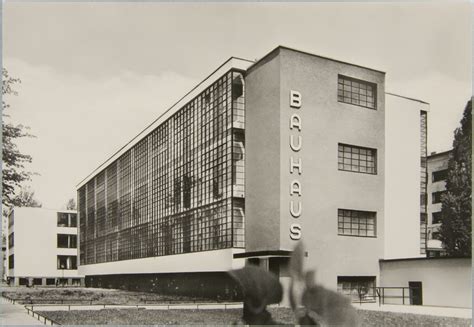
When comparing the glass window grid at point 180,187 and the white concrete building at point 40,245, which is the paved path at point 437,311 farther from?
the white concrete building at point 40,245

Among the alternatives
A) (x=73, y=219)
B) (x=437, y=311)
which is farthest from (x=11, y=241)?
(x=437, y=311)

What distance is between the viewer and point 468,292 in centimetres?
2225

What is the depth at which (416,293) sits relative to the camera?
25266mm

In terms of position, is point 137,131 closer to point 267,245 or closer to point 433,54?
point 267,245

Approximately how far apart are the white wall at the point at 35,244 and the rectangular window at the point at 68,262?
7.35 m

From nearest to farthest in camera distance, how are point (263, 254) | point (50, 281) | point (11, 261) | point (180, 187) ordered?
point (263, 254) → point (180, 187) → point (11, 261) → point (50, 281)

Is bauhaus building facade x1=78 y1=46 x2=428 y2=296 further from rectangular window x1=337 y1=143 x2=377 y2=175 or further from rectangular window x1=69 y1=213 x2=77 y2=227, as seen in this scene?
rectangular window x1=69 y1=213 x2=77 y2=227

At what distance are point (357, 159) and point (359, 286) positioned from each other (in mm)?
6413

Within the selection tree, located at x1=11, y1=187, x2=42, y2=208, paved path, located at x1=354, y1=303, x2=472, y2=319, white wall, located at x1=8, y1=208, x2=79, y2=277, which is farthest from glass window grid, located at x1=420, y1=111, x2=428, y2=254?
white wall, located at x1=8, y1=208, x2=79, y2=277

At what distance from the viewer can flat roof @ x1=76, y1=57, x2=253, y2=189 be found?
90.8 ft

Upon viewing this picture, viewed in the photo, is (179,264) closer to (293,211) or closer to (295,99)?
(293,211)

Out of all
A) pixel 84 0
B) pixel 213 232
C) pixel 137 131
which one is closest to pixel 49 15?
pixel 84 0

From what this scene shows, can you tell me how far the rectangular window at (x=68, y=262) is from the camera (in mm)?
59456

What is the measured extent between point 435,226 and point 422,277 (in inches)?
1173
